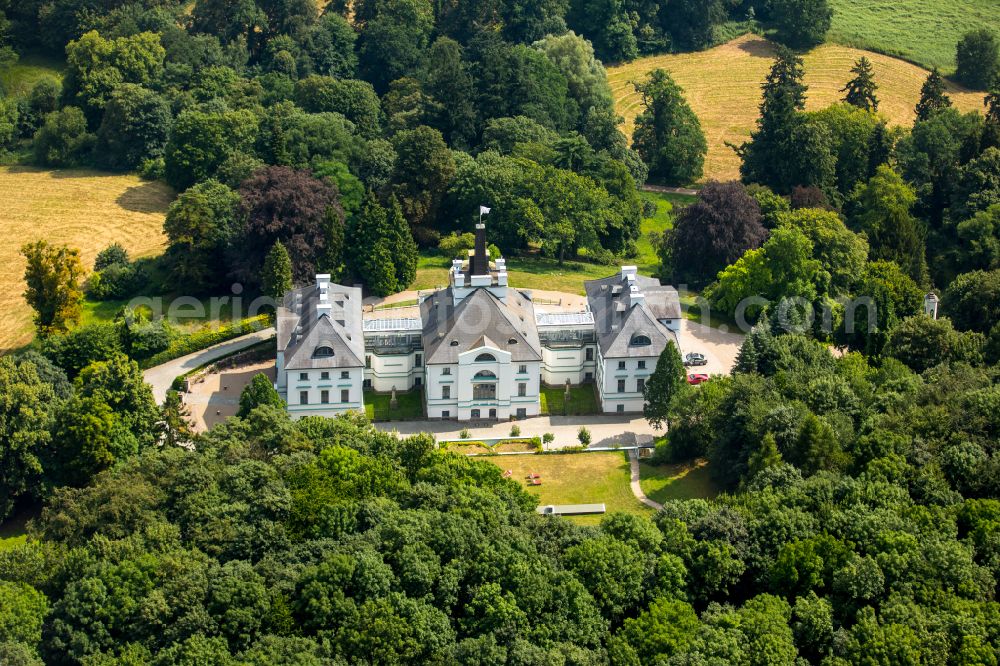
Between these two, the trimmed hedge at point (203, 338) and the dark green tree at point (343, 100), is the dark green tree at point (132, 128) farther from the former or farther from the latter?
the trimmed hedge at point (203, 338)

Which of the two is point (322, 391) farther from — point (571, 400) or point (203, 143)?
point (203, 143)

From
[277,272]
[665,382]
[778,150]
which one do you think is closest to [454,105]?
[778,150]

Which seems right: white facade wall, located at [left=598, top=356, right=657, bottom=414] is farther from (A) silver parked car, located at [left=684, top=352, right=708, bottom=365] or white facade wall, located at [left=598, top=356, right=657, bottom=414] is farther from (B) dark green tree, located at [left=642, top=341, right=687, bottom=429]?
(A) silver parked car, located at [left=684, top=352, right=708, bottom=365]

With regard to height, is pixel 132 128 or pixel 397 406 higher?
pixel 132 128

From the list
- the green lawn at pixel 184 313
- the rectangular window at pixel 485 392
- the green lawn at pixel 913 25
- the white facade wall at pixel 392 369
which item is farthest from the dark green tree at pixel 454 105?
the green lawn at pixel 913 25

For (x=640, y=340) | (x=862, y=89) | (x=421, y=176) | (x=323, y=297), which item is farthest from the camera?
(x=862, y=89)

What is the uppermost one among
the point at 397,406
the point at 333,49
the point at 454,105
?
the point at 333,49

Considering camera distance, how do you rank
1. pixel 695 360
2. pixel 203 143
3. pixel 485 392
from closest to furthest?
pixel 485 392 → pixel 695 360 → pixel 203 143

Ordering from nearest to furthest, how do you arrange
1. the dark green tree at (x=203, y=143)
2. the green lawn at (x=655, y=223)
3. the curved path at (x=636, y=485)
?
1. the curved path at (x=636, y=485)
2. the green lawn at (x=655, y=223)
3. the dark green tree at (x=203, y=143)
